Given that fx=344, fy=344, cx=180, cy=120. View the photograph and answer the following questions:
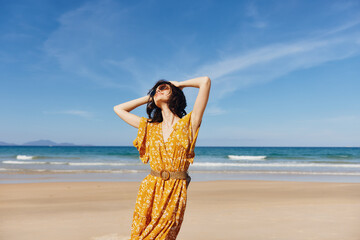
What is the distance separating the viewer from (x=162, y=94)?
223cm

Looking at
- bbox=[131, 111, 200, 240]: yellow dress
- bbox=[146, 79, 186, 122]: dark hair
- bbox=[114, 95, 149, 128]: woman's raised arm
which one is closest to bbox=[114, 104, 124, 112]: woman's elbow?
bbox=[114, 95, 149, 128]: woman's raised arm

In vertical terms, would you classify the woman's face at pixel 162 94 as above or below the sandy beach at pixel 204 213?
above

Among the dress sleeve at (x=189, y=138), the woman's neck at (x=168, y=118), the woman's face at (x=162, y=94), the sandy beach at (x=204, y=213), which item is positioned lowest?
the sandy beach at (x=204, y=213)

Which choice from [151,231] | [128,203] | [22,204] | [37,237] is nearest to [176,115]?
[151,231]

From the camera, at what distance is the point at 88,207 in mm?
7512

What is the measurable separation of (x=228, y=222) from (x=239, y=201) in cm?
228

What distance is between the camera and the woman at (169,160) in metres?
2.08

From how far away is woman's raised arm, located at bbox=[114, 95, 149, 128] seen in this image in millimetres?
2416

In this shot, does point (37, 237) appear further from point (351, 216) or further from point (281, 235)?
point (351, 216)

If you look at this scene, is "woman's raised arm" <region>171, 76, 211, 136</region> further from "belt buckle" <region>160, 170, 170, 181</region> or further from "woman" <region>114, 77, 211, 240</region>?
"belt buckle" <region>160, 170, 170, 181</region>

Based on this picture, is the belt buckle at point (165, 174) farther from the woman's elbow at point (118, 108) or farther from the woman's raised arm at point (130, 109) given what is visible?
the woman's elbow at point (118, 108)

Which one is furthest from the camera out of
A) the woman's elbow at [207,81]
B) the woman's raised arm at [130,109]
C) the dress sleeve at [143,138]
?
the woman's raised arm at [130,109]

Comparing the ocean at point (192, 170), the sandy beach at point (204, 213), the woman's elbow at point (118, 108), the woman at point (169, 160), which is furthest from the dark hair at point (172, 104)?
the ocean at point (192, 170)

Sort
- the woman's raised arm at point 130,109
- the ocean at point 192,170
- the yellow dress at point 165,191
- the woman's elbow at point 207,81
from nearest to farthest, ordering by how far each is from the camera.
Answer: the yellow dress at point 165,191 < the woman's elbow at point 207,81 < the woman's raised arm at point 130,109 < the ocean at point 192,170
